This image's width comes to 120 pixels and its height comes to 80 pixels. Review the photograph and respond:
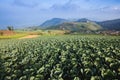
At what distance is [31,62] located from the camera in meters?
17.3

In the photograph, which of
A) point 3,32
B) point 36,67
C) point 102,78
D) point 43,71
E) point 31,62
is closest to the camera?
point 102,78

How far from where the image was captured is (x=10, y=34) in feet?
329

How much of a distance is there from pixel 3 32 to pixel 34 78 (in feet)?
296

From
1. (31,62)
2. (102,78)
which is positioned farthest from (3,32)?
(102,78)

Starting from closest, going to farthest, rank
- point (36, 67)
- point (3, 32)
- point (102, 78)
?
point (102, 78) → point (36, 67) → point (3, 32)

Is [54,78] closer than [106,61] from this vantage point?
Yes

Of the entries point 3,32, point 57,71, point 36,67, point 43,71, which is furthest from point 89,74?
point 3,32

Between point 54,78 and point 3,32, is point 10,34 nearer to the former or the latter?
point 3,32

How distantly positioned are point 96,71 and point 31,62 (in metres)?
6.09

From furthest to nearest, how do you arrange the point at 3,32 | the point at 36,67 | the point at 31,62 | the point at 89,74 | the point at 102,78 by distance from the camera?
1. the point at 3,32
2. the point at 31,62
3. the point at 36,67
4. the point at 89,74
5. the point at 102,78

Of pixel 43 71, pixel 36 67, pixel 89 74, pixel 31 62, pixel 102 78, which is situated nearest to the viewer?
pixel 102 78

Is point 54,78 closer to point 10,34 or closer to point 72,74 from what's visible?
point 72,74

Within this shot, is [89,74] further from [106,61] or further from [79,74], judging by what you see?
[106,61]

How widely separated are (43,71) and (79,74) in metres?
2.35
